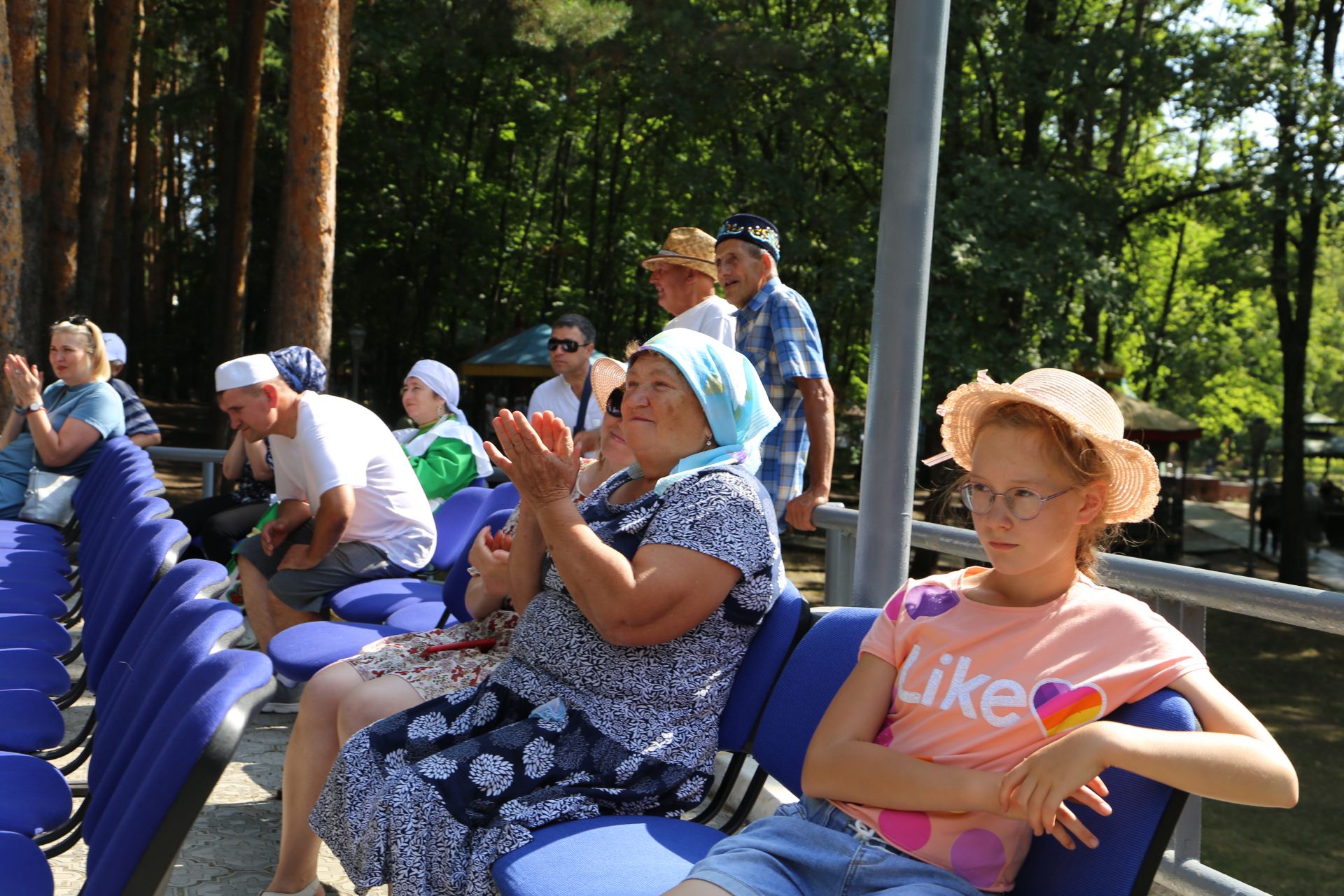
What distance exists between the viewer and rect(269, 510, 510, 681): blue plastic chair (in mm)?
3732

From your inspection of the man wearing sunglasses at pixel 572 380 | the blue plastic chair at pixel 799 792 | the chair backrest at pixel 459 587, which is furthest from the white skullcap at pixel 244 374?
the blue plastic chair at pixel 799 792

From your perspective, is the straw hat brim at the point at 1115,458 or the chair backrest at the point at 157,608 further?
the chair backrest at the point at 157,608

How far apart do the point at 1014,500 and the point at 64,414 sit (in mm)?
6390

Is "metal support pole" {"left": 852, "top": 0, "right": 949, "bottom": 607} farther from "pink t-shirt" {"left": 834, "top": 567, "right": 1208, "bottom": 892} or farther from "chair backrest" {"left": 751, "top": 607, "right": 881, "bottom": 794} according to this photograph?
"pink t-shirt" {"left": 834, "top": 567, "right": 1208, "bottom": 892}

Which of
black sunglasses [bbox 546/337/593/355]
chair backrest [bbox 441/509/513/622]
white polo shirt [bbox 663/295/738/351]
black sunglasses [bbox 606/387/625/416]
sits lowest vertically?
chair backrest [bbox 441/509/513/622]

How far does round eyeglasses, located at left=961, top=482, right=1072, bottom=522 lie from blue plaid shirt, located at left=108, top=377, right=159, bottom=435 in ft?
22.8

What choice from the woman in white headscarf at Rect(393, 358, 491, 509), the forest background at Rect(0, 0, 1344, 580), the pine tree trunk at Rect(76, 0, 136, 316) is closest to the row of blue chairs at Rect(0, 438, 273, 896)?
the woman in white headscarf at Rect(393, 358, 491, 509)

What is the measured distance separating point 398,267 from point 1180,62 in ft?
65.1

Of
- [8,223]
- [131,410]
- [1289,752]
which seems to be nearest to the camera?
[131,410]

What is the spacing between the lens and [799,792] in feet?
7.99

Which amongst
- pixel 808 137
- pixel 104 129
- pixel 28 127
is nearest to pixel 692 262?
pixel 28 127

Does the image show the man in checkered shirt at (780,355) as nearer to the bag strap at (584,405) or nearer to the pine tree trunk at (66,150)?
the bag strap at (584,405)

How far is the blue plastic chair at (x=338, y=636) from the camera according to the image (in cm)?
373

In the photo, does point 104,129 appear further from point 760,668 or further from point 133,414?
point 760,668
